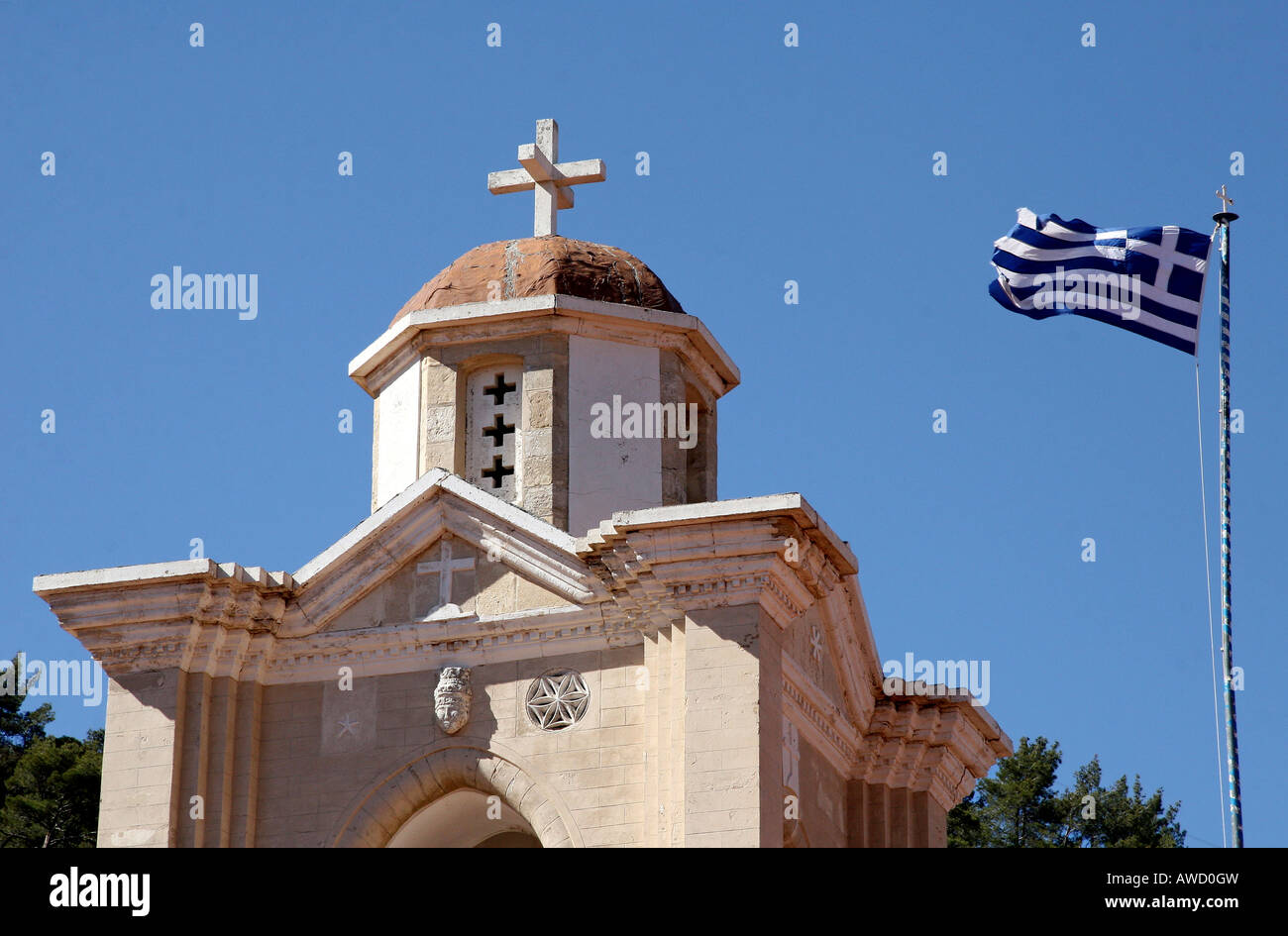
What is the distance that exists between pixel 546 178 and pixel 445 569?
550 cm

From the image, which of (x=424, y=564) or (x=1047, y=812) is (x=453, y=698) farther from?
(x=1047, y=812)

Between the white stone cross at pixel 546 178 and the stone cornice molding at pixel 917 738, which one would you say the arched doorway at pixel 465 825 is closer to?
the stone cornice molding at pixel 917 738

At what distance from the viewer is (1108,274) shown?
2386cm

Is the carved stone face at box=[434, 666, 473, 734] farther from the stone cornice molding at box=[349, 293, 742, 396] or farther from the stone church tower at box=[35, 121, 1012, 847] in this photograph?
the stone cornice molding at box=[349, 293, 742, 396]

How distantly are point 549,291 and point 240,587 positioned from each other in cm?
444

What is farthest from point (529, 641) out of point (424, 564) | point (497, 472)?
point (497, 472)

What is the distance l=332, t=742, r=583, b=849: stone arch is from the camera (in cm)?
2381

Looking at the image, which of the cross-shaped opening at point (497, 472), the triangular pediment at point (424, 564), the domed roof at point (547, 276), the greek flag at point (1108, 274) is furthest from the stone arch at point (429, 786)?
the greek flag at point (1108, 274)

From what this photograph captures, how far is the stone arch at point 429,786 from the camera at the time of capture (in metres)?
23.8

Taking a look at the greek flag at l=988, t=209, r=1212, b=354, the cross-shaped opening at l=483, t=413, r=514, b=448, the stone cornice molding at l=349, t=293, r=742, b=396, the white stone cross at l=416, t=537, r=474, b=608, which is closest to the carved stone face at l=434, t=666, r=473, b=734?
the white stone cross at l=416, t=537, r=474, b=608

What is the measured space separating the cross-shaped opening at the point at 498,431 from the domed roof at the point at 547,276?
128 centimetres

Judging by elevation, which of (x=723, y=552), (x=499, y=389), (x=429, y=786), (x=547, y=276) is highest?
(x=547, y=276)

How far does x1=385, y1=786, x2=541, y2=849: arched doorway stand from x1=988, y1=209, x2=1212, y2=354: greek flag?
22.0 feet
